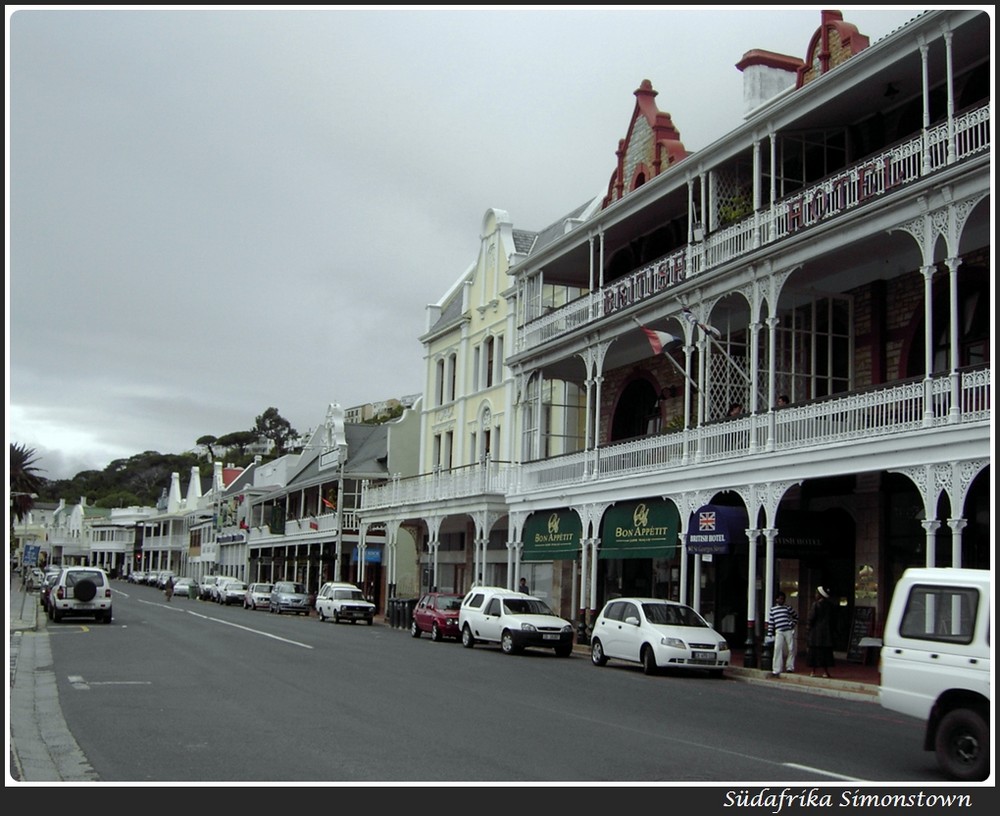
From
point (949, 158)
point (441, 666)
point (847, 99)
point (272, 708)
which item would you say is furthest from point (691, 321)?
point (272, 708)

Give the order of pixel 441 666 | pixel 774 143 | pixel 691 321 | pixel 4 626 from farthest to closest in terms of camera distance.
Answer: pixel 691 321
pixel 774 143
pixel 441 666
pixel 4 626

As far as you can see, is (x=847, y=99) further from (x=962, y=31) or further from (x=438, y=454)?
(x=438, y=454)

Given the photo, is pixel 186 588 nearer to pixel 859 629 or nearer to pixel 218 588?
pixel 218 588

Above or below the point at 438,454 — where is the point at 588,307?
above

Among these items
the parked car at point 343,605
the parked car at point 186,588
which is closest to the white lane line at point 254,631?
the parked car at point 343,605

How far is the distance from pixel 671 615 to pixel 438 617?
1047 centimetres

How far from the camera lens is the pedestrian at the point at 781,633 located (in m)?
21.0

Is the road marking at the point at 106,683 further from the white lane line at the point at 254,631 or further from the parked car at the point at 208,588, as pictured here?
the parked car at the point at 208,588

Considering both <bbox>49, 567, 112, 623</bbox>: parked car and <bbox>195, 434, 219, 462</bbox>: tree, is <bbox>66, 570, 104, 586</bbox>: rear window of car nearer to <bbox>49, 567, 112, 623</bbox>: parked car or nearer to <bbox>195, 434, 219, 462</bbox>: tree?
<bbox>49, 567, 112, 623</bbox>: parked car

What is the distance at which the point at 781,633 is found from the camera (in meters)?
21.0

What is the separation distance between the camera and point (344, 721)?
13.3 metres

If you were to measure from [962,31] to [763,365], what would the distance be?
8.80 metres

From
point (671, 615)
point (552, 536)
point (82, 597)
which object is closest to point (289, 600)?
point (82, 597)

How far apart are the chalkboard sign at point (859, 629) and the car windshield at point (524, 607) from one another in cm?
738
